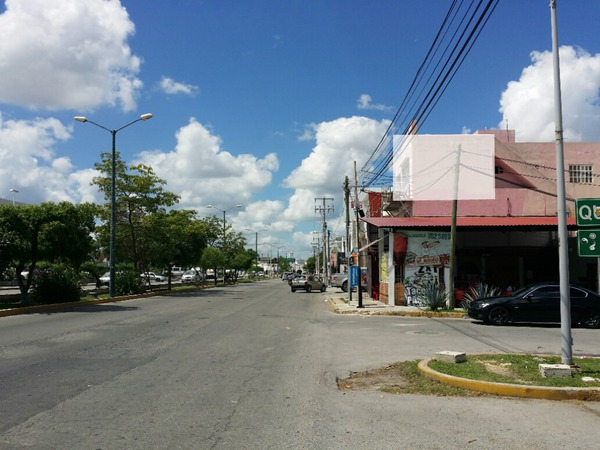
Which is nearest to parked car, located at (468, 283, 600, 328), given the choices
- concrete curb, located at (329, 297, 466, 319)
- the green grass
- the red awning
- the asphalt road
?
concrete curb, located at (329, 297, 466, 319)

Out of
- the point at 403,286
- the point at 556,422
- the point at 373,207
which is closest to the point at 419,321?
the point at 403,286

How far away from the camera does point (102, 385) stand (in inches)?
316

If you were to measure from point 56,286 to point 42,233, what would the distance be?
3.49 m

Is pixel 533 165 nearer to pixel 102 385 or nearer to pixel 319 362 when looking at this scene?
pixel 319 362

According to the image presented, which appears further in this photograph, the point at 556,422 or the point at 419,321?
the point at 419,321

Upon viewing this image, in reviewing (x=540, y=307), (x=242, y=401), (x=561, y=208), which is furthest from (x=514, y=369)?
(x=540, y=307)

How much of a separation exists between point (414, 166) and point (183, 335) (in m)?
19.2

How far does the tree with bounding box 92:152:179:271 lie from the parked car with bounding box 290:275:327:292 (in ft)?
41.0

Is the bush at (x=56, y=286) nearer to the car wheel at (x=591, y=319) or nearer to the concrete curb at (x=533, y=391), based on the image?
the concrete curb at (x=533, y=391)

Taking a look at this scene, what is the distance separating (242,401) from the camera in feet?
23.5

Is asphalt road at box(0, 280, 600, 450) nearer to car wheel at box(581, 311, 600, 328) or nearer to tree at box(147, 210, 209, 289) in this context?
car wheel at box(581, 311, 600, 328)

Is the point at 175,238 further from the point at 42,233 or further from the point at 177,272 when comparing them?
the point at 177,272

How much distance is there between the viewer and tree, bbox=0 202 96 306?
20859mm

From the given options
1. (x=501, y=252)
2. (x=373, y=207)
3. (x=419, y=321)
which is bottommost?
(x=419, y=321)
